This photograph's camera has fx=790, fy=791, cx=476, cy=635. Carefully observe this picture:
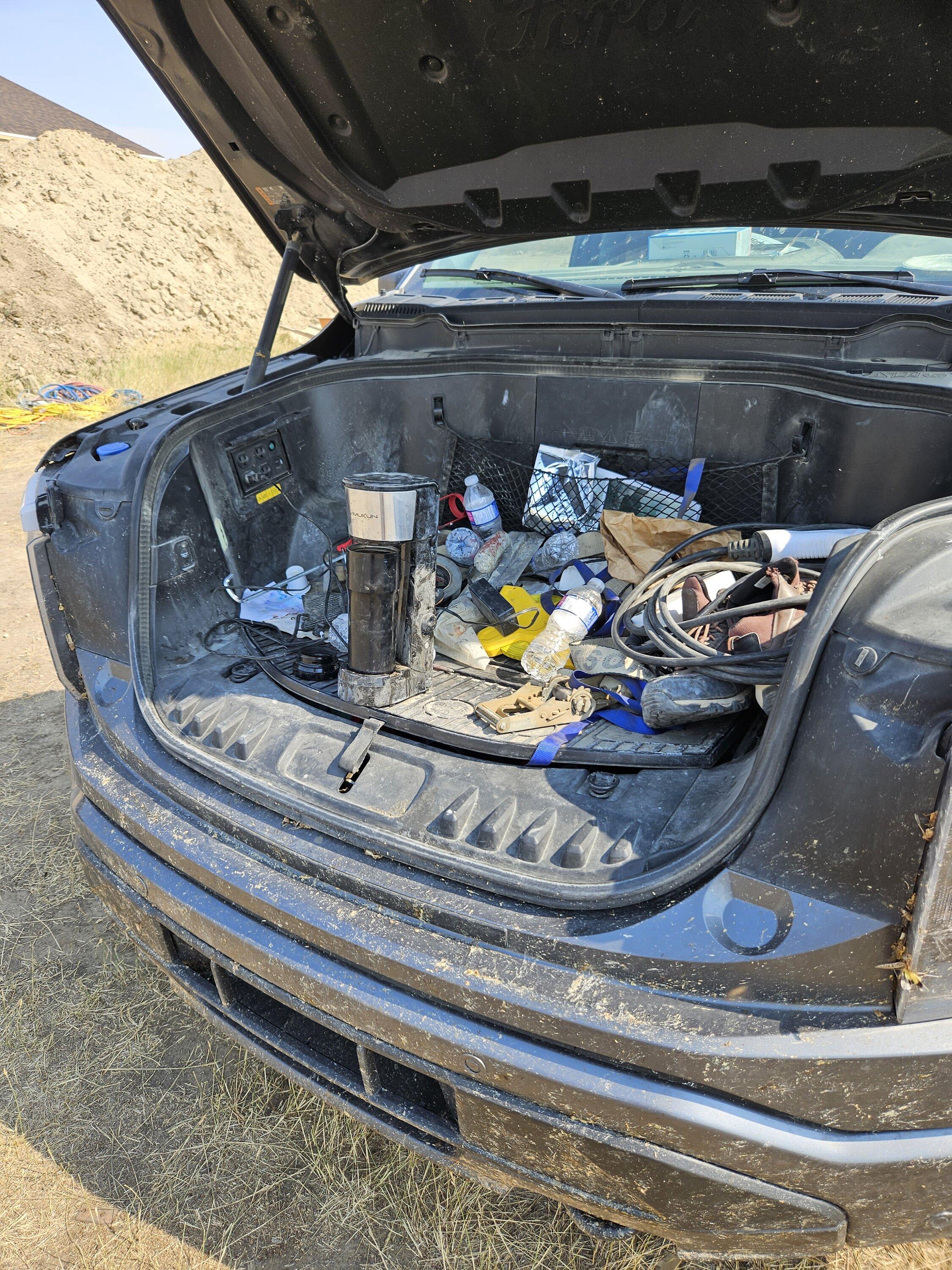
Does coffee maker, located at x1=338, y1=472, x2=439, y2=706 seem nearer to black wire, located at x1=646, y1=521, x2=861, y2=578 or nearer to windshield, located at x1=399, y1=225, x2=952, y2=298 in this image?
black wire, located at x1=646, y1=521, x2=861, y2=578

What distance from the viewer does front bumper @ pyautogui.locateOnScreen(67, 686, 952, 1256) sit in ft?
3.18

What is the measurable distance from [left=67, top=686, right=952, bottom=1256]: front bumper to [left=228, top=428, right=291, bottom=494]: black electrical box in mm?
951

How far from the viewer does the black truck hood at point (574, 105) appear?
1.42 metres

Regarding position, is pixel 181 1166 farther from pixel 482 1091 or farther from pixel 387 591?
pixel 387 591

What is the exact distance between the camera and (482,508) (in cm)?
233

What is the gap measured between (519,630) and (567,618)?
0.16 meters

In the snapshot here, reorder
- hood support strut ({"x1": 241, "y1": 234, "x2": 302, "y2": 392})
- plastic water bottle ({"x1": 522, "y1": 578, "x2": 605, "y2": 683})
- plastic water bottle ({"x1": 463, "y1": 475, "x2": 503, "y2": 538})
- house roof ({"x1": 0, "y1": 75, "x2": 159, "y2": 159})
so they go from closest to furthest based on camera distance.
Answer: plastic water bottle ({"x1": 522, "y1": 578, "x2": 605, "y2": 683}) → hood support strut ({"x1": 241, "y1": 234, "x2": 302, "y2": 392}) → plastic water bottle ({"x1": 463, "y1": 475, "x2": 503, "y2": 538}) → house roof ({"x1": 0, "y1": 75, "x2": 159, "y2": 159})

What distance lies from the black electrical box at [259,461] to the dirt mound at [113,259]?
9.45 meters

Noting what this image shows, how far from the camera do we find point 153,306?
1306 centimetres

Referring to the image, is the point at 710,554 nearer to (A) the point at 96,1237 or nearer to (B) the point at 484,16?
(B) the point at 484,16

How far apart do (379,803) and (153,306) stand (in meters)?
14.0

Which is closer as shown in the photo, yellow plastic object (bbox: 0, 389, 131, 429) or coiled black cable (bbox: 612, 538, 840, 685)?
coiled black cable (bbox: 612, 538, 840, 685)

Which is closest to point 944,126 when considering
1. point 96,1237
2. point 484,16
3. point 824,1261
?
point 484,16

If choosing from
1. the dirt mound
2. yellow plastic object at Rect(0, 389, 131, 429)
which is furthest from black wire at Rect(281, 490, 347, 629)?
the dirt mound
